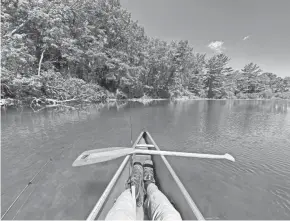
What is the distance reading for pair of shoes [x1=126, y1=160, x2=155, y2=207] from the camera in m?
2.61

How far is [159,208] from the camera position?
81.0 inches

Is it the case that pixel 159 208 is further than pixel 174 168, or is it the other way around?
pixel 174 168

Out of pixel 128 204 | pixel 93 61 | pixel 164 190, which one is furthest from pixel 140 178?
pixel 93 61

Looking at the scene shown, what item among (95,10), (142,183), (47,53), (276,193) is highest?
(95,10)

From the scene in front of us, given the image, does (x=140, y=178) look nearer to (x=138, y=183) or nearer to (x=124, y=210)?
(x=138, y=183)

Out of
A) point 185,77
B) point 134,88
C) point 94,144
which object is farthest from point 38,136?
point 185,77

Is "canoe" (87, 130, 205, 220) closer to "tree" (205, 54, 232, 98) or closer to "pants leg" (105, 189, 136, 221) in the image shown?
"pants leg" (105, 189, 136, 221)

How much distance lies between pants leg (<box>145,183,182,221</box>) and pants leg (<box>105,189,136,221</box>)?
327mm

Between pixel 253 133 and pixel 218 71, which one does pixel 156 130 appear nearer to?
pixel 253 133

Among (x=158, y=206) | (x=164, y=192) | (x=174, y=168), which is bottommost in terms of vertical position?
(x=174, y=168)

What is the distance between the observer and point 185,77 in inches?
1526

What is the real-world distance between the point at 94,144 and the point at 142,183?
12.0ft

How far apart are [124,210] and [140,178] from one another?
3.41ft

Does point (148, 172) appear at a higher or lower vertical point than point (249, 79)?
lower
